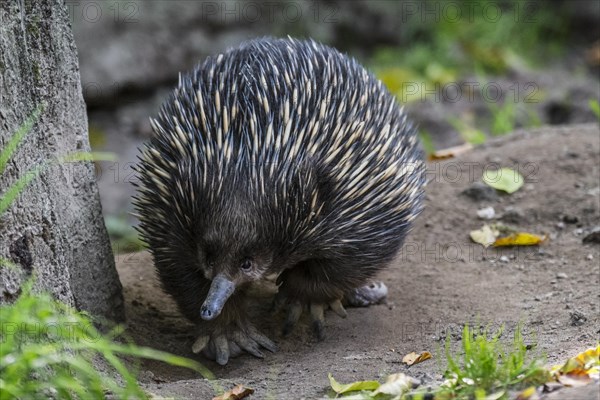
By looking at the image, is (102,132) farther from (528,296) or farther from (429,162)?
(528,296)

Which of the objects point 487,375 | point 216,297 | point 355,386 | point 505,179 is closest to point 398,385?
point 355,386

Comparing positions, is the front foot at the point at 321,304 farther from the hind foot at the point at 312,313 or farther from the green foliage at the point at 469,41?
the green foliage at the point at 469,41

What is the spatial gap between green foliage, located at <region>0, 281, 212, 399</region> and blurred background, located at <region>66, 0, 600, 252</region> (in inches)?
186

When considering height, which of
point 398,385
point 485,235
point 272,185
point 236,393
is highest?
point 272,185

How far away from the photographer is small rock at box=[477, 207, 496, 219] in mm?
5844

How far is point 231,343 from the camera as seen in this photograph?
467 cm

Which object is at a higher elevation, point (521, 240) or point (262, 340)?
point (521, 240)

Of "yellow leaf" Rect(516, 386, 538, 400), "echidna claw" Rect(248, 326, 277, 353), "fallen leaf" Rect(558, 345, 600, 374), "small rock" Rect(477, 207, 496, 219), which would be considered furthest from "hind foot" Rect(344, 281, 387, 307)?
"yellow leaf" Rect(516, 386, 538, 400)

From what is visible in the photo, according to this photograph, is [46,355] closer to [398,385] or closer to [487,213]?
[398,385]

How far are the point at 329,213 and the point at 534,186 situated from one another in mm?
2238

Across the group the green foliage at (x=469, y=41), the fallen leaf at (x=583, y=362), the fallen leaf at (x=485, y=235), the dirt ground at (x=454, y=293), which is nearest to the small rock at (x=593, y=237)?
the dirt ground at (x=454, y=293)

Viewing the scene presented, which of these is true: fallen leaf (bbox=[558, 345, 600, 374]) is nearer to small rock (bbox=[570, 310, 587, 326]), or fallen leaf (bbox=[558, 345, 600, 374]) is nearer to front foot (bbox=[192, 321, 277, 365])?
small rock (bbox=[570, 310, 587, 326])

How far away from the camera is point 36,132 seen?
3.79 meters

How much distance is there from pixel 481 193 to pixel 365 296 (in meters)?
1.33
